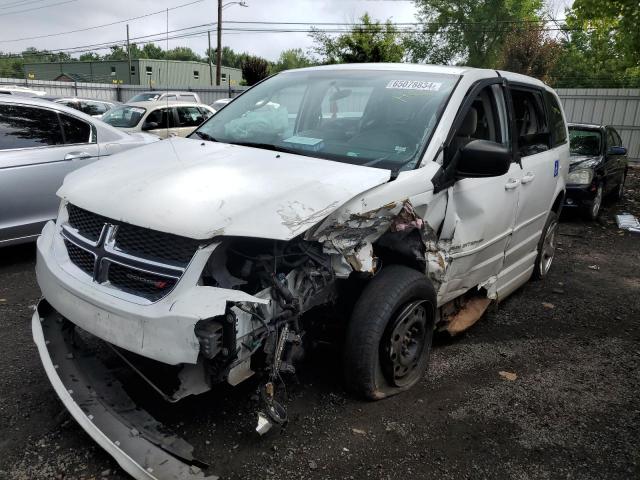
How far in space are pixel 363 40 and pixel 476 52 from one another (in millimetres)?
25153

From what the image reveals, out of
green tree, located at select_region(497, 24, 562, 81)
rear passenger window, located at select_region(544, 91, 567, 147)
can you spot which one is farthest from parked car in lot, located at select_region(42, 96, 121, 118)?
green tree, located at select_region(497, 24, 562, 81)

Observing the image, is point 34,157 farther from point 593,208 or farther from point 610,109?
point 610,109

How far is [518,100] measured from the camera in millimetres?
4219

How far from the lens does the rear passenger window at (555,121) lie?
490 centimetres

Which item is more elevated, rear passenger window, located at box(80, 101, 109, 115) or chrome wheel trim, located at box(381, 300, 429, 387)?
rear passenger window, located at box(80, 101, 109, 115)

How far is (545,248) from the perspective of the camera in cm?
545

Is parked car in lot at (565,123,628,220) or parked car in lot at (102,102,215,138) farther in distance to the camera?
parked car in lot at (102,102,215,138)

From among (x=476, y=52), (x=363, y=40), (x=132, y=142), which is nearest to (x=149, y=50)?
(x=476, y=52)

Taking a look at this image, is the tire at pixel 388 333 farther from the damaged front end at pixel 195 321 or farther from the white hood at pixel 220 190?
the white hood at pixel 220 190

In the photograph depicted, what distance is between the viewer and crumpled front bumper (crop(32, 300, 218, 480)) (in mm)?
2172

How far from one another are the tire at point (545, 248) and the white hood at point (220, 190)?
3069 mm

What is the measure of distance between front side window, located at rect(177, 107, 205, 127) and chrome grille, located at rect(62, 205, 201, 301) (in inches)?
384

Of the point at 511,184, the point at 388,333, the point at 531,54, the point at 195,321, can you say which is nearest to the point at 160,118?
the point at 511,184

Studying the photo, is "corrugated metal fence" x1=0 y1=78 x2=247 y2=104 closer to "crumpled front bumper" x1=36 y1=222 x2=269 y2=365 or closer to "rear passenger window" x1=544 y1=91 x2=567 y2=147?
"rear passenger window" x1=544 y1=91 x2=567 y2=147
